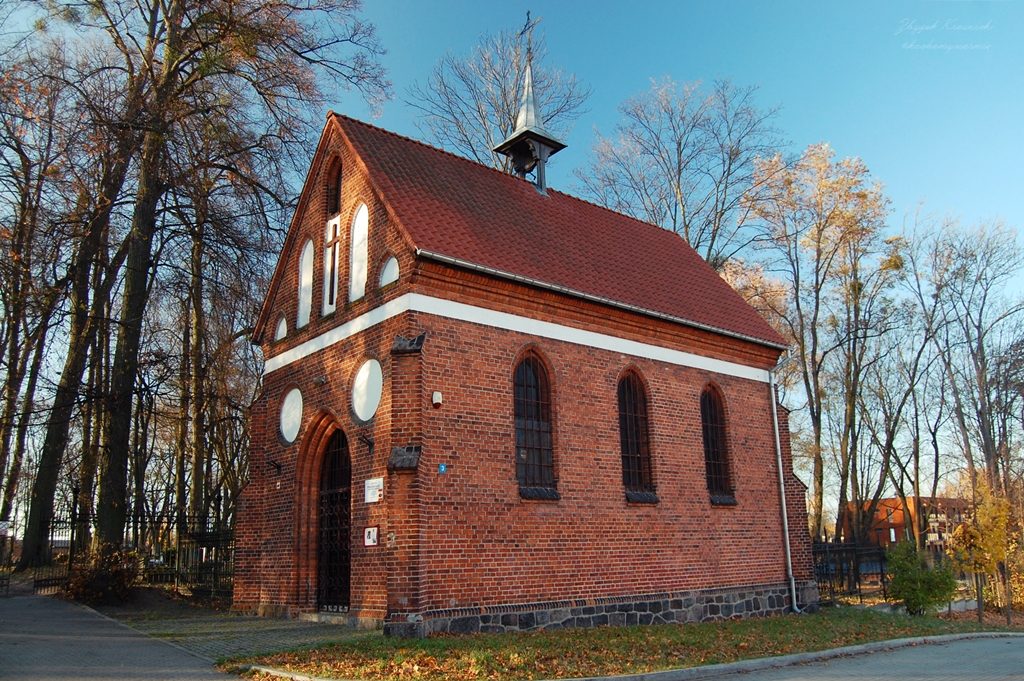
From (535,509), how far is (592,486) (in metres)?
1.43

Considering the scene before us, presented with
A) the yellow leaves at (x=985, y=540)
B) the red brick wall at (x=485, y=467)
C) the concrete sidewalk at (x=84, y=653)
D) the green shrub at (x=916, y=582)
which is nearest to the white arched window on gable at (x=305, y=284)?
the red brick wall at (x=485, y=467)

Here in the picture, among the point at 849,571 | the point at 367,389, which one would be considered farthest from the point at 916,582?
the point at 367,389

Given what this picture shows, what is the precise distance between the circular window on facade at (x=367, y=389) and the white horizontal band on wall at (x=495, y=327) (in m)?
0.73

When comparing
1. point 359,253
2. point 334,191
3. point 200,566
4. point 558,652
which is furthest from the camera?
point 200,566

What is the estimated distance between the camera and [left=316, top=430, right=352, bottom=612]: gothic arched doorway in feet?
42.3

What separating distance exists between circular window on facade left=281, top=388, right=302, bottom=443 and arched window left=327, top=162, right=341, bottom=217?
351 centimetres

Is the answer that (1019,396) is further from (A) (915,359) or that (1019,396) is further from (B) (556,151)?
(B) (556,151)

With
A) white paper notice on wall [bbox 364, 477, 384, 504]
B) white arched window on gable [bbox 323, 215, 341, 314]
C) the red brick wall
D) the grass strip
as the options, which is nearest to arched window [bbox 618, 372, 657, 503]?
the red brick wall

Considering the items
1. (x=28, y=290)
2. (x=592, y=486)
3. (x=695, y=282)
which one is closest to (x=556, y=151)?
(x=695, y=282)

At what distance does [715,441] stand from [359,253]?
841 centimetres

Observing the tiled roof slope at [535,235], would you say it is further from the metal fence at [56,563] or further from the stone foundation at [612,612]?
the metal fence at [56,563]

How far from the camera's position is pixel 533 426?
1299 cm

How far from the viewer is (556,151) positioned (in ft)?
62.4

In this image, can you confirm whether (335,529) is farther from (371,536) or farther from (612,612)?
(612,612)
